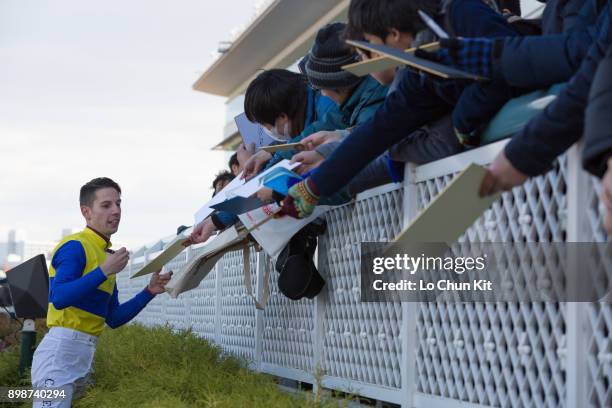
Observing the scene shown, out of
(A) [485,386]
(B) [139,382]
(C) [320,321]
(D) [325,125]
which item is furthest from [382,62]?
(B) [139,382]

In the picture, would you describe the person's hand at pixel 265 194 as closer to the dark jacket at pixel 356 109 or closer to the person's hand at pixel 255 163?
the dark jacket at pixel 356 109

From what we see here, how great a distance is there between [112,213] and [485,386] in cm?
344

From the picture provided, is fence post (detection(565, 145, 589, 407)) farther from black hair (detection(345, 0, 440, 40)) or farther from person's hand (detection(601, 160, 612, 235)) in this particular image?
black hair (detection(345, 0, 440, 40))

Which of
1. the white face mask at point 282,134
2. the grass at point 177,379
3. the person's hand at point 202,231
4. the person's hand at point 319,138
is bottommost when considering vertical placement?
the grass at point 177,379

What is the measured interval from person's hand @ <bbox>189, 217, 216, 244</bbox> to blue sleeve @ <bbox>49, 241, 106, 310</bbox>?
0.58m

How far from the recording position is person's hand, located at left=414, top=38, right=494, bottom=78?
2.12m

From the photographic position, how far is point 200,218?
4160 millimetres

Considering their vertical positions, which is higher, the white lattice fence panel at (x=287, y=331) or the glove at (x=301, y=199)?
the glove at (x=301, y=199)

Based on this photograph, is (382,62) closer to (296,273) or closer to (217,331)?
(296,273)

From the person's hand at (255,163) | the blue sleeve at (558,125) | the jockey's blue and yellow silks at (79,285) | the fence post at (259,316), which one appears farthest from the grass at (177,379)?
the blue sleeve at (558,125)

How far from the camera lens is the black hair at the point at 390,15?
251cm

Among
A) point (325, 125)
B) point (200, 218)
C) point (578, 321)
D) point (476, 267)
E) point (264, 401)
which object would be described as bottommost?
point (264, 401)

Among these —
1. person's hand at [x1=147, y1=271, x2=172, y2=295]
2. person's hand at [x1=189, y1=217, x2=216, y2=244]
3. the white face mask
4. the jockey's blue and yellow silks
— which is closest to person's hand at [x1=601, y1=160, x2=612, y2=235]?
the white face mask

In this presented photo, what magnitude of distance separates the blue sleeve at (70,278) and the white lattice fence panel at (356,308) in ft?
4.93
